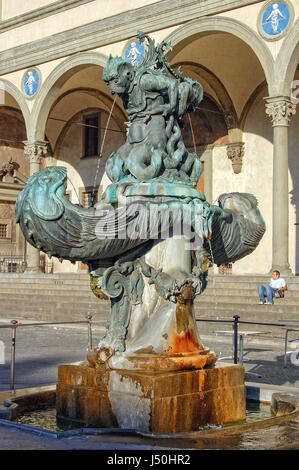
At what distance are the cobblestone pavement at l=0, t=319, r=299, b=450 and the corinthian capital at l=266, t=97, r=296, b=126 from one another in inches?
241

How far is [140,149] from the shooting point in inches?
187

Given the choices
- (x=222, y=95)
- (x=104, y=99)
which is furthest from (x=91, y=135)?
(x=222, y=95)

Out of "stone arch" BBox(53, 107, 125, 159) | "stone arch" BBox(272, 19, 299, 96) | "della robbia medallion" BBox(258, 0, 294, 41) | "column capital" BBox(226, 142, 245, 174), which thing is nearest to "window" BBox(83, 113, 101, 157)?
"stone arch" BBox(53, 107, 125, 159)

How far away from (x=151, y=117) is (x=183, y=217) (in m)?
0.78

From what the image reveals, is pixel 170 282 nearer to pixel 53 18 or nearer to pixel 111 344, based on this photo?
pixel 111 344

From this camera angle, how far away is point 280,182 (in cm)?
1680

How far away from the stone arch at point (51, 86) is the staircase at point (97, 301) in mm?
4827

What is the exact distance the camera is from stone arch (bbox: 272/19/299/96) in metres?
16.6

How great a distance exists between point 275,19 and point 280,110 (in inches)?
86.8

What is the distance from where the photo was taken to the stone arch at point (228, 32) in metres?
17.1

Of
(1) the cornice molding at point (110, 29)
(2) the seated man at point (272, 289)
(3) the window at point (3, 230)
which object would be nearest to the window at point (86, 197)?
(3) the window at point (3, 230)

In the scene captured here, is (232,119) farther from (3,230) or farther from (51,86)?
(3,230)

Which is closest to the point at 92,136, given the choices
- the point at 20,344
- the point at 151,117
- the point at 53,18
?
the point at 53,18

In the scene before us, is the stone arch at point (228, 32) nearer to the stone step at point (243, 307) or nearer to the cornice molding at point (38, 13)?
the cornice molding at point (38, 13)
